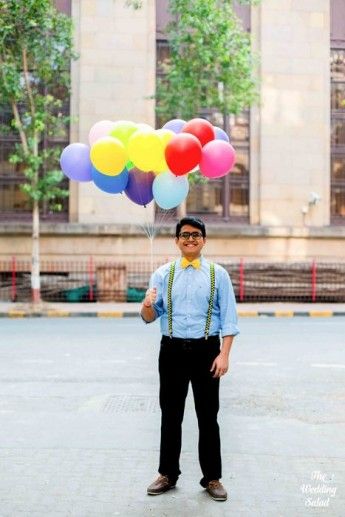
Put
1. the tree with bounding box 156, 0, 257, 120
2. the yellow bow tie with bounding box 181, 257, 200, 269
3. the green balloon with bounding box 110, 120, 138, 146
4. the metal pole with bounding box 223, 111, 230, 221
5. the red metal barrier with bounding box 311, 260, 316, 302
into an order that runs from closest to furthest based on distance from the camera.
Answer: the yellow bow tie with bounding box 181, 257, 200, 269 < the green balloon with bounding box 110, 120, 138, 146 < the tree with bounding box 156, 0, 257, 120 < the red metal barrier with bounding box 311, 260, 316, 302 < the metal pole with bounding box 223, 111, 230, 221

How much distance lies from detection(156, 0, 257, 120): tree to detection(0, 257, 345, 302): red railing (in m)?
5.30

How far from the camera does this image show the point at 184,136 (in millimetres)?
7215

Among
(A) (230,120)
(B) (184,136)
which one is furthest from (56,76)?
(B) (184,136)

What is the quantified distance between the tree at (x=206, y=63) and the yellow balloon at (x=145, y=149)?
50.9 ft

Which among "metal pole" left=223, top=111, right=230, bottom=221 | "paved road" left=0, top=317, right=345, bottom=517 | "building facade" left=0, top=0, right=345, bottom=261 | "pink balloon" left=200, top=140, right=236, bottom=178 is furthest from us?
"metal pole" left=223, top=111, right=230, bottom=221

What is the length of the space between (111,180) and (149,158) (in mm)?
522

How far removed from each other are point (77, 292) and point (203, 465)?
1974 cm

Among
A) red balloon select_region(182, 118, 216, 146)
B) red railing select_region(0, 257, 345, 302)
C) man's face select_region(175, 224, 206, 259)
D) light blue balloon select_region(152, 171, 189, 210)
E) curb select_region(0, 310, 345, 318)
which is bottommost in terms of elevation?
curb select_region(0, 310, 345, 318)

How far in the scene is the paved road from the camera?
4938 millimetres

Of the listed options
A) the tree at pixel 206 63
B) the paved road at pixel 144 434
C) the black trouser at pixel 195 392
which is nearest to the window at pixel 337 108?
the tree at pixel 206 63

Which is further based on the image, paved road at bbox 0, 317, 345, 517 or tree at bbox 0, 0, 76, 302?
tree at bbox 0, 0, 76, 302

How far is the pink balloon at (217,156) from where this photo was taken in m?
7.32

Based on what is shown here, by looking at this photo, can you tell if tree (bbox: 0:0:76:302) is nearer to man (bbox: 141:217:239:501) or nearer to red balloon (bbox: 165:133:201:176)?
red balloon (bbox: 165:133:201:176)

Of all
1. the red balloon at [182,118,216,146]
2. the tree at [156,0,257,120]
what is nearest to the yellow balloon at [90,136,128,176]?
the red balloon at [182,118,216,146]
